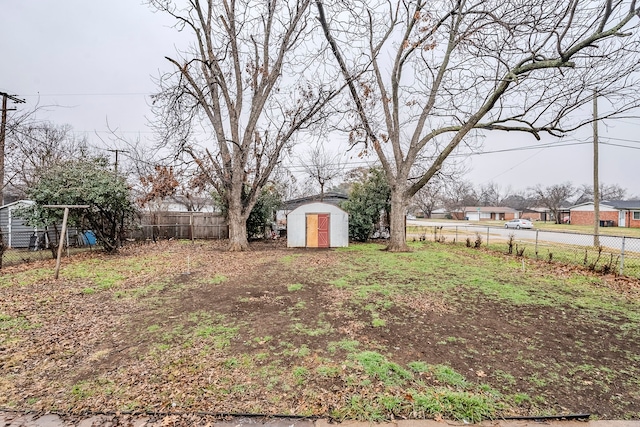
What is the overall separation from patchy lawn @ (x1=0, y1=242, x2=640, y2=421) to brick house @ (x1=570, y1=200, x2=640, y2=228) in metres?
39.6

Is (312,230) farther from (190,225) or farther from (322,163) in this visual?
(322,163)

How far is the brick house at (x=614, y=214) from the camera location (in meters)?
33.6

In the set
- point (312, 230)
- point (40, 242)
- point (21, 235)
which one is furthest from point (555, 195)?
point (21, 235)

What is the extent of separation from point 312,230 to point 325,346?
33.9 feet

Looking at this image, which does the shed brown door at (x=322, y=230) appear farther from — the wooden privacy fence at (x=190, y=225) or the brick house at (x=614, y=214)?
the brick house at (x=614, y=214)

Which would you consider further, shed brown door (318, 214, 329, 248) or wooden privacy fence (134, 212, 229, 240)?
wooden privacy fence (134, 212, 229, 240)

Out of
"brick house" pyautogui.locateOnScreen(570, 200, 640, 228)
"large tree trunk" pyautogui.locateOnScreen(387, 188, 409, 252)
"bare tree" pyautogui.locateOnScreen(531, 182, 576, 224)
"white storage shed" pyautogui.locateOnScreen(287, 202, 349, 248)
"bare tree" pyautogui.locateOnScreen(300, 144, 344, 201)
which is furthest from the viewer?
"bare tree" pyautogui.locateOnScreen(531, 182, 576, 224)

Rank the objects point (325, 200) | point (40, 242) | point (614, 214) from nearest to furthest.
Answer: point (40, 242), point (325, 200), point (614, 214)

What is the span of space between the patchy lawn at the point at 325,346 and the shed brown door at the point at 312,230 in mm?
6719

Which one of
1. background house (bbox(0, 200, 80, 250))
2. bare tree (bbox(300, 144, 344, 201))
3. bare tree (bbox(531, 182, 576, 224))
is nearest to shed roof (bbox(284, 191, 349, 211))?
bare tree (bbox(300, 144, 344, 201))

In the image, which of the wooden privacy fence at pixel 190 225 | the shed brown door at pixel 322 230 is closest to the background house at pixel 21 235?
the wooden privacy fence at pixel 190 225

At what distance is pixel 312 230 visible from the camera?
13.8 m

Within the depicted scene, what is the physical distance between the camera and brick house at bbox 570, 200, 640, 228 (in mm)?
33562

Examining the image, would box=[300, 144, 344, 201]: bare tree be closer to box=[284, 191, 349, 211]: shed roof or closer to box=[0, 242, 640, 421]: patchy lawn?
box=[284, 191, 349, 211]: shed roof
